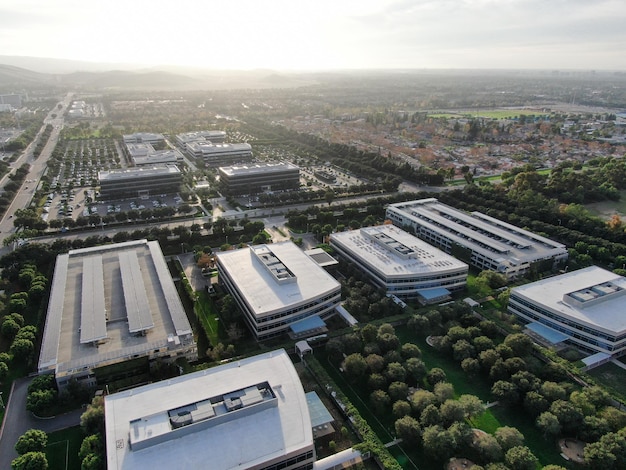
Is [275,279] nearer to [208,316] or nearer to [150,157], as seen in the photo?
[208,316]

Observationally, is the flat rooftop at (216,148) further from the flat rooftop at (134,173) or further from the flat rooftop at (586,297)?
the flat rooftop at (586,297)

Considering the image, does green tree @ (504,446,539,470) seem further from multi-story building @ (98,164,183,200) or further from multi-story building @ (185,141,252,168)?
multi-story building @ (185,141,252,168)

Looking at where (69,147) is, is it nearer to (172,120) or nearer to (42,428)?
(172,120)

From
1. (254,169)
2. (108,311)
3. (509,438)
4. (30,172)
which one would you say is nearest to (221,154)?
(254,169)

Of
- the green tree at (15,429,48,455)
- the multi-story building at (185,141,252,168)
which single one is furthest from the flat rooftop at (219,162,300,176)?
the green tree at (15,429,48,455)

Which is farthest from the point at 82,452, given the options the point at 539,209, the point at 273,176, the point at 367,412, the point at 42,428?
the point at 539,209

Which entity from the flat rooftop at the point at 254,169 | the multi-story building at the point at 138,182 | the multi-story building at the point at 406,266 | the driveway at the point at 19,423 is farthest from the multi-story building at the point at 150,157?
the driveway at the point at 19,423
